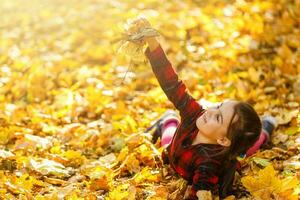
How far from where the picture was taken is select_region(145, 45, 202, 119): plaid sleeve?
3.13 meters

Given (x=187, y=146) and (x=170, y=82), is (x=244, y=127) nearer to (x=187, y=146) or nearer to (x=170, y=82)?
(x=187, y=146)

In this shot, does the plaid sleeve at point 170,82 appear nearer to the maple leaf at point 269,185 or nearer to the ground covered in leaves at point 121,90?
the ground covered in leaves at point 121,90

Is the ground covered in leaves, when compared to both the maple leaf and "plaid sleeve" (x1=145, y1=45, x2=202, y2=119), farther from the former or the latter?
"plaid sleeve" (x1=145, y1=45, x2=202, y2=119)

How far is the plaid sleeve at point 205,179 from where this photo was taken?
9.29ft

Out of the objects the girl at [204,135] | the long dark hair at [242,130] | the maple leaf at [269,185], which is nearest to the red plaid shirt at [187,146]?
the girl at [204,135]

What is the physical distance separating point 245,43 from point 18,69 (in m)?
2.50

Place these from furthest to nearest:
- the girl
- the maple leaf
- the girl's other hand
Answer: the girl's other hand
the girl
the maple leaf

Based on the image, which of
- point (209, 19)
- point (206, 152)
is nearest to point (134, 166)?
point (206, 152)

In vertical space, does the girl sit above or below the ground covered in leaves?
Result: above

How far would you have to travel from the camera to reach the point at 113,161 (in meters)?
3.53

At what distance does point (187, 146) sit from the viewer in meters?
3.06

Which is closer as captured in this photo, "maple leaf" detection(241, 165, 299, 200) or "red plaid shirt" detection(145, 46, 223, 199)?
"maple leaf" detection(241, 165, 299, 200)

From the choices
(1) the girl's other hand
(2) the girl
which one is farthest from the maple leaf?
(1) the girl's other hand

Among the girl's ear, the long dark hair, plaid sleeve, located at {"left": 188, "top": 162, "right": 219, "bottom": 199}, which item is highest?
the long dark hair
